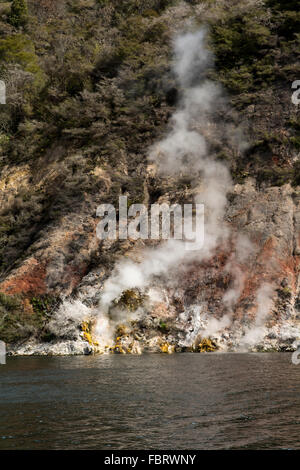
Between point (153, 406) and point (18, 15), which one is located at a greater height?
point (18, 15)

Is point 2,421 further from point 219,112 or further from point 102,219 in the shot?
point 219,112

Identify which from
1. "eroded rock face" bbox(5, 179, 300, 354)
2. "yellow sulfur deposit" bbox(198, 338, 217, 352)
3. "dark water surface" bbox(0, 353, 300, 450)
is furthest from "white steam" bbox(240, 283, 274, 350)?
"dark water surface" bbox(0, 353, 300, 450)

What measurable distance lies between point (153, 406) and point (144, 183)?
27941 mm

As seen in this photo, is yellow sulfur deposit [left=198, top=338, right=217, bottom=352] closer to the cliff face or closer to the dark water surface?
the cliff face

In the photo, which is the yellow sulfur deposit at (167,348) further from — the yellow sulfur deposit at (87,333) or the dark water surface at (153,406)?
the dark water surface at (153,406)

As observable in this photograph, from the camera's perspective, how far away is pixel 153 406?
14.3m

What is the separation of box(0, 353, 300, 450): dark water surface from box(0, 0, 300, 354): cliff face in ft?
28.1

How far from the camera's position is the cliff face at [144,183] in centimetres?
3197

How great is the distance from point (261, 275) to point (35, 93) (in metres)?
30.1

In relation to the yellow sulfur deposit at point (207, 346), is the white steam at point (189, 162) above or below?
above

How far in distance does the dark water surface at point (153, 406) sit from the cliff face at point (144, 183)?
8.56 metres

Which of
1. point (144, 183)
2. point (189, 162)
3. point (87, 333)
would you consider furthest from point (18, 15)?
point (87, 333)

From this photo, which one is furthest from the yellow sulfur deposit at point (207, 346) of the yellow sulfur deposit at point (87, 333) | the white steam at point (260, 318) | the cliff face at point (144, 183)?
the yellow sulfur deposit at point (87, 333)

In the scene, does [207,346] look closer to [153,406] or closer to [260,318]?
[260,318]
